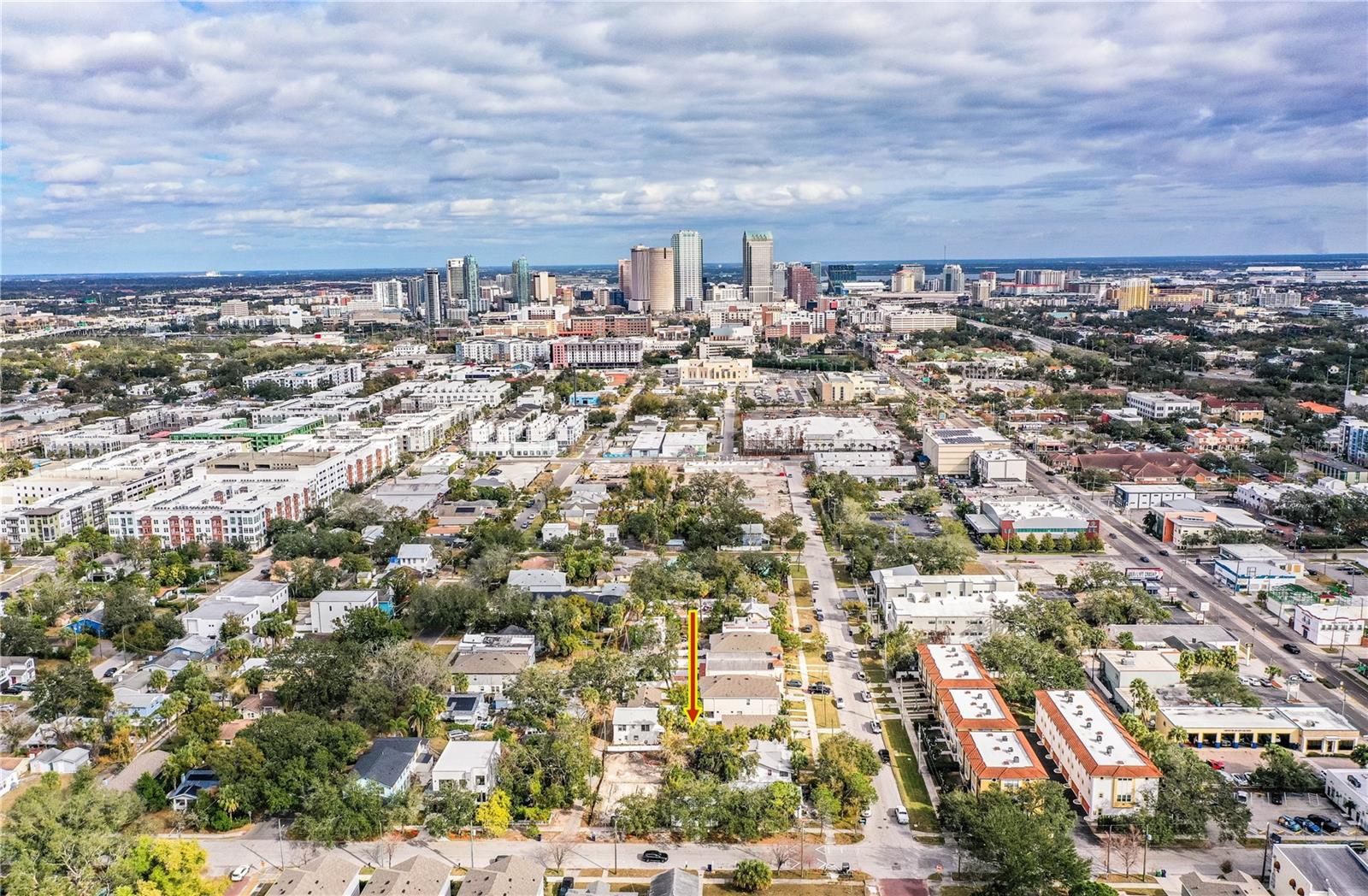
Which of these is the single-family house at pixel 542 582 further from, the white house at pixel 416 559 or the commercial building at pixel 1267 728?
the commercial building at pixel 1267 728

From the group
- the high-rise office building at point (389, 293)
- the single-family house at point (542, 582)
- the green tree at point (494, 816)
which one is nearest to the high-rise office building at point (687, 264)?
the high-rise office building at point (389, 293)

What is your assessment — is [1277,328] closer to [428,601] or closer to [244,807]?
[428,601]

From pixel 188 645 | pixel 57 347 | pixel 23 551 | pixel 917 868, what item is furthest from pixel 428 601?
pixel 57 347

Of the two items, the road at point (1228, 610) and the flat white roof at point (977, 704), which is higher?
the flat white roof at point (977, 704)

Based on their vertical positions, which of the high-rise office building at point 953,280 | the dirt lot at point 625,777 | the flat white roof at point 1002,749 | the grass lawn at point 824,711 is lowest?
the dirt lot at point 625,777

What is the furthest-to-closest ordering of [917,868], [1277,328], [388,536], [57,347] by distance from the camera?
[1277,328]
[57,347]
[388,536]
[917,868]

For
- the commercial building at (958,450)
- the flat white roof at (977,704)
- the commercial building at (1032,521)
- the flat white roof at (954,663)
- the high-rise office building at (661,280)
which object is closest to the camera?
the flat white roof at (977,704)
